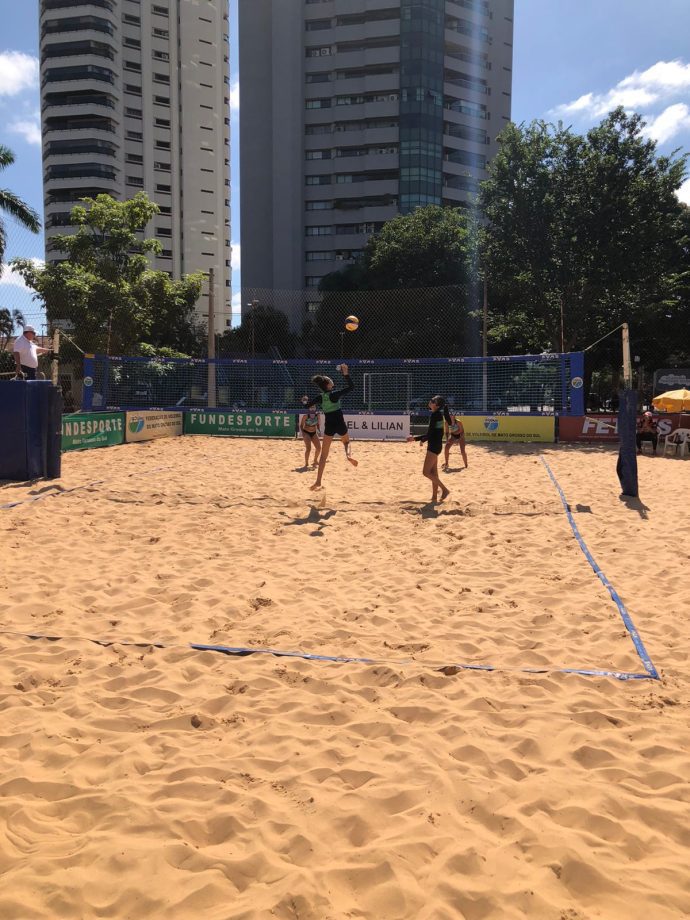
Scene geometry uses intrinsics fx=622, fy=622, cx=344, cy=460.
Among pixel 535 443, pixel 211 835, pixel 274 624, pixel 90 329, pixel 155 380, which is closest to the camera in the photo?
pixel 211 835

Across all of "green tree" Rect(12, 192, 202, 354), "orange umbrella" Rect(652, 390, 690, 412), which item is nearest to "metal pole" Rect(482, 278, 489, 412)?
"orange umbrella" Rect(652, 390, 690, 412)

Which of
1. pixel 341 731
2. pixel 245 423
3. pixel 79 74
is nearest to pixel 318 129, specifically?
pixel 79 74

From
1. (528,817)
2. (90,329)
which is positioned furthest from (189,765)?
(90,329)

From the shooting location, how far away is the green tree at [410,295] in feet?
110

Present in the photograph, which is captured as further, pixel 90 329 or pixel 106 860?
pixel 90 329

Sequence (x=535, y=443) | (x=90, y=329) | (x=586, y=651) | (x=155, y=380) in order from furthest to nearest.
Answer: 1. (x=90, y=329)
2. (x=155, y=380)
3. (x=535, y=443)
4. (x=586, y=651)

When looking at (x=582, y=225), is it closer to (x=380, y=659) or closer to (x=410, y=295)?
(x=410, y=295)

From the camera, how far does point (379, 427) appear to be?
20422mm

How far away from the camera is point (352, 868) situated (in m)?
2.20

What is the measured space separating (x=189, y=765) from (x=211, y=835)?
46 centimetres

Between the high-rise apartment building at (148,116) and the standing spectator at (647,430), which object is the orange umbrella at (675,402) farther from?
the high-rise apartment building at (148,116)

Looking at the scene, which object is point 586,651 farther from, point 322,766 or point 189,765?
point 189,765

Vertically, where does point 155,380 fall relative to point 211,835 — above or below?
above

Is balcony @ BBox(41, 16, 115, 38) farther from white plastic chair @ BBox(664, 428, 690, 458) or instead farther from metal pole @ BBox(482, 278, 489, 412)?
white plastic chair @ BBox(664, 428, 690, 458)
